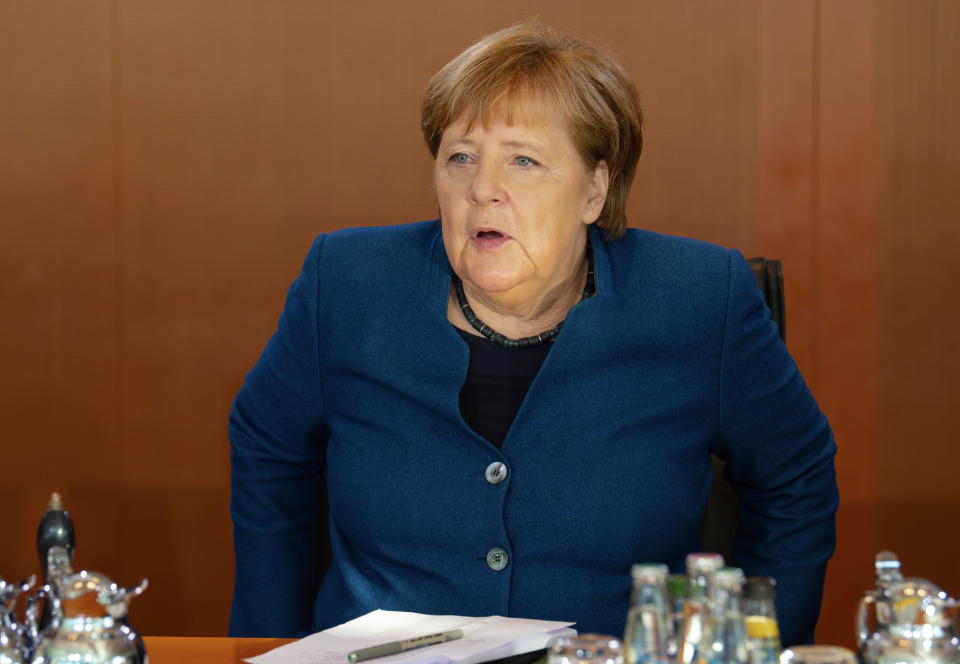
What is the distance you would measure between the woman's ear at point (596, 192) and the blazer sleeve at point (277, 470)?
1.50ft

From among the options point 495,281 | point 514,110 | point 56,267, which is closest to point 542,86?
point 514,110

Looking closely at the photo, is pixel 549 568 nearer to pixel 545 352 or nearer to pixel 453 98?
pixel 545 352

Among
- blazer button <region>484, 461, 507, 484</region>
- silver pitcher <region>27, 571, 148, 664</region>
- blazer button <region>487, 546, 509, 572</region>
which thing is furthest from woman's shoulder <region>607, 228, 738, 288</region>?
silver pitcher <region>27, 571, 148, 664</region>

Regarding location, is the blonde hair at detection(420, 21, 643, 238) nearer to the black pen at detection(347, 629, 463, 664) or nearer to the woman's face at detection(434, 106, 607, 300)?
the woman's face at detection(434, 106, 607, 300)

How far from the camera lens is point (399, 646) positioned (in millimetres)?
1212

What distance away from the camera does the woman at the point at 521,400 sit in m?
1.64

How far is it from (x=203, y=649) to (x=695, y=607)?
642mm

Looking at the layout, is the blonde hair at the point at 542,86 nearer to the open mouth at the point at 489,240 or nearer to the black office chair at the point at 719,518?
the open mouth at the point at 489,240

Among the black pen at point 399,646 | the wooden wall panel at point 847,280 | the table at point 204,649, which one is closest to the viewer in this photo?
the black pen at point 399,646

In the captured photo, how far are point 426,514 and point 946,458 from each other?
5.69 ft

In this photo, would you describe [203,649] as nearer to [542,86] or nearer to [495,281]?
[495,281]

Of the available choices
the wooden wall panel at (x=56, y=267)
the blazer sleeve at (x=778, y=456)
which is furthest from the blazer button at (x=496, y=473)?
the wooden wall panel at (x=56, y=267)

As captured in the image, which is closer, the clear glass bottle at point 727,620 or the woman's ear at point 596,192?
the clear glass bottle at point 727,620

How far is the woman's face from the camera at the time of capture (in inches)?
66.9
